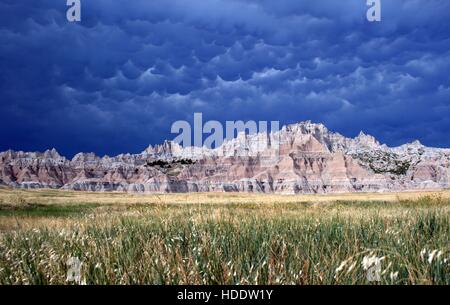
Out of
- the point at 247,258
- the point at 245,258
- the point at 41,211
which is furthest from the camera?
the point at 41,211

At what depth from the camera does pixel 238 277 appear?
18.7 ft

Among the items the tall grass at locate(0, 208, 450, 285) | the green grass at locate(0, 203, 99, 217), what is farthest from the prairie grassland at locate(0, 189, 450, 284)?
the green grass at locate(0, 203, 99, 217)

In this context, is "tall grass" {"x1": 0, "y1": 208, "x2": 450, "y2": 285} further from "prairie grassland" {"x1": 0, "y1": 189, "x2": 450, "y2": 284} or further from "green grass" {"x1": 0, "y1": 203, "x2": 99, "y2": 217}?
"green grass" {"x1": 0, "y1": 203, "x2": 99, "y2": 217}

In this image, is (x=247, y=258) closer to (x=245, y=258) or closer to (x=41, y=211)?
(x=245, y=258)

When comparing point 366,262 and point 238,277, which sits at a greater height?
point 366,262

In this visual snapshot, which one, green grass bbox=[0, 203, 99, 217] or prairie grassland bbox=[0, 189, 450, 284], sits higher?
prairie grassland bbox=[0, 189, 450, 284]

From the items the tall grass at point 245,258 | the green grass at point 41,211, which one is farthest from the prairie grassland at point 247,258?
the green grass at point 41,211

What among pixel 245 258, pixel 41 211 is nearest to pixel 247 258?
pixel 245 258

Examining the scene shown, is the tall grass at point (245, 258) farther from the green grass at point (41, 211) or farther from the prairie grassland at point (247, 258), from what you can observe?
the green grass at point (41, 211)

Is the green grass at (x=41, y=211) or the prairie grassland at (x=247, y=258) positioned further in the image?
the green grass at (x=41, y=211)
